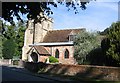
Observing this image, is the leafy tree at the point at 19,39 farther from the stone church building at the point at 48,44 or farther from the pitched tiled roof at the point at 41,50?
the pitched tiled roof at the point at 41,50

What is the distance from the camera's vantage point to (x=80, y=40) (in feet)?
176

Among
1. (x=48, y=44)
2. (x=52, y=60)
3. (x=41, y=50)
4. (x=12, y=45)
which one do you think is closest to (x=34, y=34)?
(x=48, y=44)

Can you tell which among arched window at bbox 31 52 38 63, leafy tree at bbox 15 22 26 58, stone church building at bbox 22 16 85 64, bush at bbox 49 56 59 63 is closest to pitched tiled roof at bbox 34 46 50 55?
stone church building at bbox 22 16 85 64

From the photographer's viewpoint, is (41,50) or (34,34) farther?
(34,34)

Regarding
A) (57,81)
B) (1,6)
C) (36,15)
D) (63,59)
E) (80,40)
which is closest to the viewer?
(1,6)

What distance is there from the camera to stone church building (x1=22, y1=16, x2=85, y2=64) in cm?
6888

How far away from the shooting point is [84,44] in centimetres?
5181

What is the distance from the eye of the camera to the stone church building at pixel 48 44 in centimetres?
6888

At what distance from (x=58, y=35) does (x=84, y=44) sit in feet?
76.0

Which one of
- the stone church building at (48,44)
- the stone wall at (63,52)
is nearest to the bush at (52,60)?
the stone church building at (48,44)

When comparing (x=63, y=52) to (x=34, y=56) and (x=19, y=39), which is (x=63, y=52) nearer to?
(x=34, y=56)

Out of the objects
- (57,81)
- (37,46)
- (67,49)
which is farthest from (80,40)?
(57,81)

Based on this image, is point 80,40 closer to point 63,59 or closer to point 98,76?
point 63,59

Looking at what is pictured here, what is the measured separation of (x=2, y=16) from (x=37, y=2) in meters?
2.59
